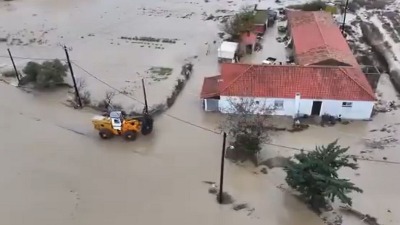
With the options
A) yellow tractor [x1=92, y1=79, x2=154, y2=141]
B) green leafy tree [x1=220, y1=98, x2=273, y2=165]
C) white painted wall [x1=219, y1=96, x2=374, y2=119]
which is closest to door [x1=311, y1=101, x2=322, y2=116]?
white painted wall [x1=219, y1=96, x2=374, y2=119]

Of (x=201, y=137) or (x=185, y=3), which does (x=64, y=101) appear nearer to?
→ (x=201, y=137)

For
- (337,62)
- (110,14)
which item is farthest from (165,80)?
(110,14)

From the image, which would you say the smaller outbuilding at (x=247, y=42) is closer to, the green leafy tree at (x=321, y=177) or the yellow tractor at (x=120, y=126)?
the yellow tractor at (x=120, y=126)

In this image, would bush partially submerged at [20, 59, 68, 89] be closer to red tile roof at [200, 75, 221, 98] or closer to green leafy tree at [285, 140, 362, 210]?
red tile roof at [200, 75, 221, 98]

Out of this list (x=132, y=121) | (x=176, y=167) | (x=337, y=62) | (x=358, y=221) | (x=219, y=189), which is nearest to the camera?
(x=358, y=221)

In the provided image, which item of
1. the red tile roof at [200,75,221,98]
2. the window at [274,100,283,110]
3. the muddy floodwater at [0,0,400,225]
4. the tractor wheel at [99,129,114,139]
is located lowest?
the muddy floodwater at [0,0,400,225]

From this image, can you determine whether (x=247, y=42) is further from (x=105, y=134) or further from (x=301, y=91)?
(x=105, y=134)
